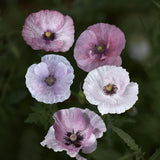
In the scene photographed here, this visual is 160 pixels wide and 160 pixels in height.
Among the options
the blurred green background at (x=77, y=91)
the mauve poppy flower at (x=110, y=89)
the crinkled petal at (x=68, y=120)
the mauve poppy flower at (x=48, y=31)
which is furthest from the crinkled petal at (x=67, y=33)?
the blurred green background at (x=77, y=91)

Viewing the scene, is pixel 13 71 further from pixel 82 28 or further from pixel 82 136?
pixel 82 136

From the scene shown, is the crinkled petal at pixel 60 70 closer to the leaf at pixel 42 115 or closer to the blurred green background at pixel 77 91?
the leaf at pixel 42 115

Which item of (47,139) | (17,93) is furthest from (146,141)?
(47,139)

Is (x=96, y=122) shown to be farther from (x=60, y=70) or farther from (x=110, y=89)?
(x=60, y=70)

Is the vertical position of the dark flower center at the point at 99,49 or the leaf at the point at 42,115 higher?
the dark flower center at the point at 99,49

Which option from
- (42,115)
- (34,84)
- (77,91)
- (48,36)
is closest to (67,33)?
(48,36)

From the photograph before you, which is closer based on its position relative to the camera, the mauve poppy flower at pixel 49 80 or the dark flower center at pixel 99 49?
the mauve poppy flower at pixel 49 80

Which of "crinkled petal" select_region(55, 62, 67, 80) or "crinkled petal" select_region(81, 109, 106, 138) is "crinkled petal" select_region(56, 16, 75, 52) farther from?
"crinkled petal" select_region(81, 109, 106, 138)
